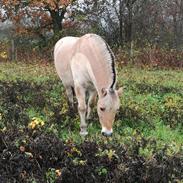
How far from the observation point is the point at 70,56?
9.23 metres

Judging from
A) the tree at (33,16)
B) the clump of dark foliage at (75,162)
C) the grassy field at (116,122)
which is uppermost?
the clump of dark foliage at (75,162)

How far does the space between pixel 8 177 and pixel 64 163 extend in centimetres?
56

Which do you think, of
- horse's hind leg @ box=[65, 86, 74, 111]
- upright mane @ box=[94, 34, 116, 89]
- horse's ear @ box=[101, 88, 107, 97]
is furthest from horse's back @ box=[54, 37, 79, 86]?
horse's ear @ box=[101, 88, 107, 97]

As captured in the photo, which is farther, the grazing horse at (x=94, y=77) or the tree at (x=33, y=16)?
the tree at (x=33, y=16)

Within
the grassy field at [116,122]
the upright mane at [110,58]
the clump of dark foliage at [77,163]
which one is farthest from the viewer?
the upright mane at [110,58]

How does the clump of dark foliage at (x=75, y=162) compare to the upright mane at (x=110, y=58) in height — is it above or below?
below

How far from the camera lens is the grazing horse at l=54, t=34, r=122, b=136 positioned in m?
7.32

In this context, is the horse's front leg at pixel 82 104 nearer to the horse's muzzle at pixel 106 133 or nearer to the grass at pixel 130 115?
the grass at pixel 130 115

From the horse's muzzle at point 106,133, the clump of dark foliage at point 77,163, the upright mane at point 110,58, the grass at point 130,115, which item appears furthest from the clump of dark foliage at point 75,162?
the upright mane at point 110,58

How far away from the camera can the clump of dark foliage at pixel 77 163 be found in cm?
511

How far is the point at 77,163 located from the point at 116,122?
3.55 metres

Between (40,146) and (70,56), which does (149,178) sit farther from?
(70,56)

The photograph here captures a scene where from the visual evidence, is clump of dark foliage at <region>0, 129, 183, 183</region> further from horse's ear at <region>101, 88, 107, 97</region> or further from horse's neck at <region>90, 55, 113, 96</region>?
horse's neck at <region>90, 55, 113, 96</region>

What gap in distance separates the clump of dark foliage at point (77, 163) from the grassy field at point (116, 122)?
0.06ft
